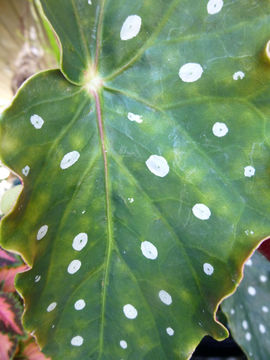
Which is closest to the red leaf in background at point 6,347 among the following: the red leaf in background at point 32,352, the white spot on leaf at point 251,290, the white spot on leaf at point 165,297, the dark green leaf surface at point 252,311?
the red leaf in background at point 32,352

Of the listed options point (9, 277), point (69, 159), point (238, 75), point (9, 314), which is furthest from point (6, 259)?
point (238, 75)

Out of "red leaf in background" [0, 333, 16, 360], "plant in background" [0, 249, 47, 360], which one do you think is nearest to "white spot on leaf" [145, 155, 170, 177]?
"plant in background" [0, 249, 47, 360]

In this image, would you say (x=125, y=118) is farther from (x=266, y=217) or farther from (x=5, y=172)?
(x=5, y=172)

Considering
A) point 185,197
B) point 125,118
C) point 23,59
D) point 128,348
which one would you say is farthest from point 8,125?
point 23,59

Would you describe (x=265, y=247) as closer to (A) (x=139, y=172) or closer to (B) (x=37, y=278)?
(A) (x=139, y=172)

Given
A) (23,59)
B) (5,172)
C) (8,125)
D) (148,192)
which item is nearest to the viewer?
Result: (8,125)

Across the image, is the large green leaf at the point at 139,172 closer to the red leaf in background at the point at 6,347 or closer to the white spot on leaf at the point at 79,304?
the white spot on leaf at the point at 79,304

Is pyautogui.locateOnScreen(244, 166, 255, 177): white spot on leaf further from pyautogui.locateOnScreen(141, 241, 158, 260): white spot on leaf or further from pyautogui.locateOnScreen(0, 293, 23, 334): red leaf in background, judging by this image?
pyautogui.locateOnScreen(0, 293, 23, 334): red leaf in background
